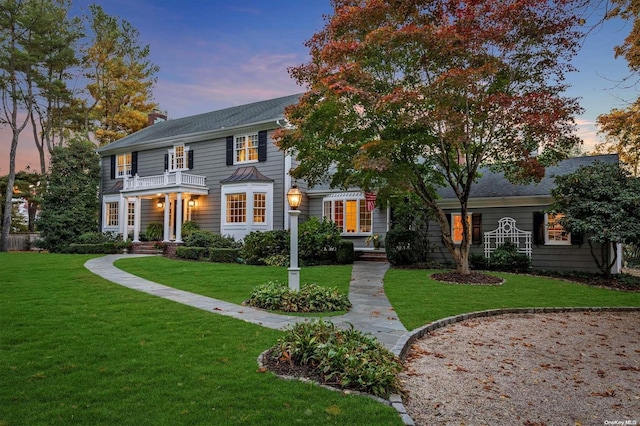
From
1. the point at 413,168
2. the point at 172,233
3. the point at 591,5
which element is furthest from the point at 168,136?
the point at 591,5

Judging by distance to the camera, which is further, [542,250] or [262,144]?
[262,144]

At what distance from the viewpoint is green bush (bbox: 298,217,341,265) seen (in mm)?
14859

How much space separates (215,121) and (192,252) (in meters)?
8.11

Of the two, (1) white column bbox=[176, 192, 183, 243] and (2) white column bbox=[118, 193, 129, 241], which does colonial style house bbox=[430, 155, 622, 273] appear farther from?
(2) white column bbox=[118, 193, 129, 241]

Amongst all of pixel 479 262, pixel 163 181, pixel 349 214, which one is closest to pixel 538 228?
pixel 479 262

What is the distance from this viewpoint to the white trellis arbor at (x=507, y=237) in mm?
14398

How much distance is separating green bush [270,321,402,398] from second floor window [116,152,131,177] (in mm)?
21540

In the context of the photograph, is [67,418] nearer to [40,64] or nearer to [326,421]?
[326,421]

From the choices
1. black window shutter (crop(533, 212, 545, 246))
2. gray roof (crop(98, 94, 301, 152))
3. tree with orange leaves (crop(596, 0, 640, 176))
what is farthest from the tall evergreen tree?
tree with orange leaves (crop(596, 0, 640, 176))

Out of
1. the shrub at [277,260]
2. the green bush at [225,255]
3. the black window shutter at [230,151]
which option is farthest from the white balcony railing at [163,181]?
the shrub at [277,260]

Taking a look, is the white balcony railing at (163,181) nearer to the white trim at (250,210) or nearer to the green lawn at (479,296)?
the white trim at (250,210)

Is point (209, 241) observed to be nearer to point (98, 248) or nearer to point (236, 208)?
point (236, 208)

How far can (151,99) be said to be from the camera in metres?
32.4

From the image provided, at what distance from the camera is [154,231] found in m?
21.0
